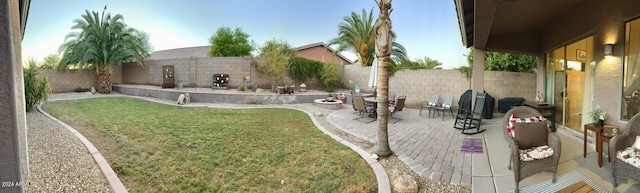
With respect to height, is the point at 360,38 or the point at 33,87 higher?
the point at 360,38

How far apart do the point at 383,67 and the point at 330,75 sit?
428 inches

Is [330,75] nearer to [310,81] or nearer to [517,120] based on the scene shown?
[310,81]

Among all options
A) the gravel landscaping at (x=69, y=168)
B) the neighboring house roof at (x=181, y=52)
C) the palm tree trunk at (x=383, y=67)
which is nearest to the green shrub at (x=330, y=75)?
the gravel landscaping at (x=69, y=168)

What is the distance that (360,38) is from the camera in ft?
55.6

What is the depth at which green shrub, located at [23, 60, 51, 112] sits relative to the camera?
29.0ft

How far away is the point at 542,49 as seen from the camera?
336 inches

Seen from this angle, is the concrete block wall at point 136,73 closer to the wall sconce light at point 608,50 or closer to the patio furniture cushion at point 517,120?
the patio furniture cushion at point 517,120

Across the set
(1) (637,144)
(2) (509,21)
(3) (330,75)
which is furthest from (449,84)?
(1) (637,144)

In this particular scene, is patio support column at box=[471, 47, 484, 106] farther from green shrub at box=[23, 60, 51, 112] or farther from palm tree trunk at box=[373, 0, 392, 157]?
green shrub at box=[23, 60, 51, 112]

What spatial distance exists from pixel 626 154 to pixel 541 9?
4531 mm

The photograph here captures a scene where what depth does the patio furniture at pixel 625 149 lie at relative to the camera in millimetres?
3123

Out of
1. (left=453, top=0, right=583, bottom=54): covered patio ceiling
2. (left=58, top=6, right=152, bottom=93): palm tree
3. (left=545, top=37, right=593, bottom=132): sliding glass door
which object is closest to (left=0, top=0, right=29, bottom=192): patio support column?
(left=453, top=0, right=583, bottom=54): covered patio ceiling

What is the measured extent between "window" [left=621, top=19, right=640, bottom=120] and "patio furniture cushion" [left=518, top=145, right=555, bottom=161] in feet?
8.05

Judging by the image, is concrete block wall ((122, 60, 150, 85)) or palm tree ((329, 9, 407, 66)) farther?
concrete block wall ((122, 60, 150, 85))
